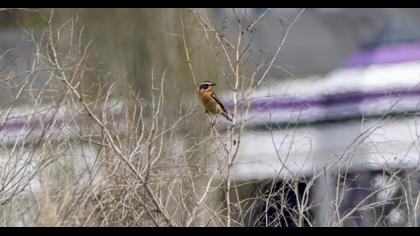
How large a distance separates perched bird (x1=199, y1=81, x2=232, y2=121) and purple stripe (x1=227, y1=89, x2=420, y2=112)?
0.18 m

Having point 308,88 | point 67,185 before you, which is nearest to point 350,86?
point 308,88

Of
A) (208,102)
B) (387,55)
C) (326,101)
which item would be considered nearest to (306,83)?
(326,101)

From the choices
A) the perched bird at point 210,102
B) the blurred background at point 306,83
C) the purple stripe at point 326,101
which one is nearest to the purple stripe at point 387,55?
the blurred background at point 306,83

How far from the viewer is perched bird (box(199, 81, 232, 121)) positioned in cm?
622

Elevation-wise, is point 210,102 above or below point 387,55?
below

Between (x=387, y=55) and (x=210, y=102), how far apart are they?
312 centimetres

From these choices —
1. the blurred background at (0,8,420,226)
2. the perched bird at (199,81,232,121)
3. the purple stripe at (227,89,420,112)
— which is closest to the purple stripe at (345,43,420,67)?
the blurred background at (0,8,420,226)

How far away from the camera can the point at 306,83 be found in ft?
27.1

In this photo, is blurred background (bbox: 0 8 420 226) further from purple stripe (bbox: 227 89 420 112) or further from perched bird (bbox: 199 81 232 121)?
perched bird (bbox: 199 81 232 121)

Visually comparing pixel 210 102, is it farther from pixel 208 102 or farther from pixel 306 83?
pixel 306 83

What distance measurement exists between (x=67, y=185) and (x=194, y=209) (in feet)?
2.52

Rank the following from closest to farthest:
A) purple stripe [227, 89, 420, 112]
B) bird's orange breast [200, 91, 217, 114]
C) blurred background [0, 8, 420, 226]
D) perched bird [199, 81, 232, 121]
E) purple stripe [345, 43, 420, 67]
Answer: blurred background [0, 8, 420, 226], purple stripe [227, 89, 420, 112], perched bird [199, 81, 232, 121], bird's orange breast [200, 91, 217, 114], purple stripe [345, 43, 420, 67]

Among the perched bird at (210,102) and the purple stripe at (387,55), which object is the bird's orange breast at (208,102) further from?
the purple stripe at (387,55)

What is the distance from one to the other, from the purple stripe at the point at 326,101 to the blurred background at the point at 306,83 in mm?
13
